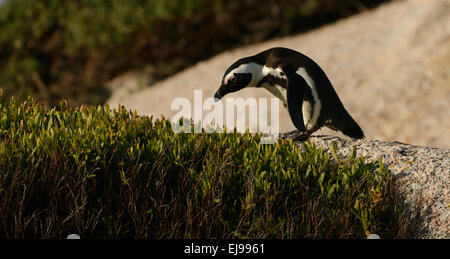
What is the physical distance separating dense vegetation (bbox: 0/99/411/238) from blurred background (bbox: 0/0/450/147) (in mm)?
6407

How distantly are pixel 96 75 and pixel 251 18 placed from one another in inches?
157

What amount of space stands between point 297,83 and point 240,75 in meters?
0.54

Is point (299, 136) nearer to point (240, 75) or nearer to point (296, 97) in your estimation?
point (296, 97)

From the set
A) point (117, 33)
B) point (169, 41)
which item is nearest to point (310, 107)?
point (117, 33)

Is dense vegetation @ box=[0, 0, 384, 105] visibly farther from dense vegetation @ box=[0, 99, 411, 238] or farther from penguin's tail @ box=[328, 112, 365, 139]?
dense vegetation @ box=[0, 99, 411, 238]

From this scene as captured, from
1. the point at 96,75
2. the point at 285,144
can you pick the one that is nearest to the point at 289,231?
the point at 285,144

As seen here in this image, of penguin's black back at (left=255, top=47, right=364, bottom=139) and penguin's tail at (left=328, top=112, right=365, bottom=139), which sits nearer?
penguin's black back at (left=255, top=47, right=364, bottom=139)

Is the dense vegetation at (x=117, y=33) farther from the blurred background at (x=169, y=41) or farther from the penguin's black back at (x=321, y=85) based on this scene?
the penguin's black back at (x=321, y=85)

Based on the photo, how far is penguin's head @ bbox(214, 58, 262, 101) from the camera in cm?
563

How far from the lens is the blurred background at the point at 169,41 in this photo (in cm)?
1235

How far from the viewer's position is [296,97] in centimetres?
541

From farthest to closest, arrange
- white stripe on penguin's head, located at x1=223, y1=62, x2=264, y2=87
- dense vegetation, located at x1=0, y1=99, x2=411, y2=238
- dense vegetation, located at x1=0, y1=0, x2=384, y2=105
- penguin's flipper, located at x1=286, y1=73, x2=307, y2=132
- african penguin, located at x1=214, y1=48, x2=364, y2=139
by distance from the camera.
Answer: dense vegetation, located at x1=0, y1=0, x2=384, y2=105 < white stripe on penguin's head, located at x1=223, y1=62, x2=264, y2=87 < african penguin, located at x1=214, y1=48, x2=364, y2=139 < penguin's flipper, located at x1=286, y1=73, x2=307, y2=132 < dense vegetation, located at x1=0, y1=99, x2=411, y2=238

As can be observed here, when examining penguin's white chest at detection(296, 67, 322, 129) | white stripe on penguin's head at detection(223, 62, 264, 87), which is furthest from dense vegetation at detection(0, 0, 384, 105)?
penguin's white chest at detection(296, 67, 322, 129)

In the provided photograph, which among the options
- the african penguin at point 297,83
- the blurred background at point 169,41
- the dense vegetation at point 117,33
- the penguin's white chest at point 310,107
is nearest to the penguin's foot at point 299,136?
the african penguin at point 297,83
